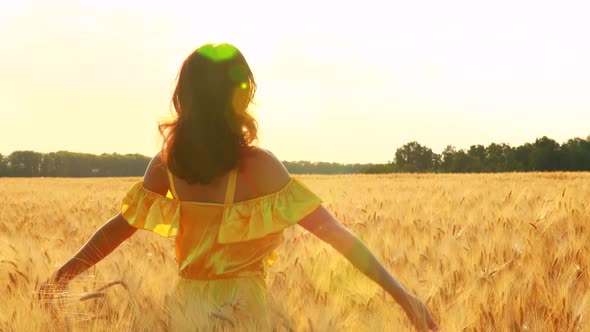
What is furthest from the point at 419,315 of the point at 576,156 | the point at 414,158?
the point at 414,158


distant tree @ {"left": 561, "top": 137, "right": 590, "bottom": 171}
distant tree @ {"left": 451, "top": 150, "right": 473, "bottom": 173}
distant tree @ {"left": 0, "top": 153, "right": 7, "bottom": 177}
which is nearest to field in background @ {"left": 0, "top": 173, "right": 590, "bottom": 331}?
distant tree @ {"left": 561, "top": 137, "right": 590, "bottom": 171}

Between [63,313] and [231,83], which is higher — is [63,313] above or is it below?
below

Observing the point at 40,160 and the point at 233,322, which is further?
the point at 40,160

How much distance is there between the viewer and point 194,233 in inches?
88.8

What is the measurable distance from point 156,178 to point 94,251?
38cm

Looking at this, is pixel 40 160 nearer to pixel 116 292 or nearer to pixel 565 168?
pixel 565 168

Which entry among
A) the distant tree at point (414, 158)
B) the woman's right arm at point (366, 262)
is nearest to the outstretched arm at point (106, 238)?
the woman's right arm at point (366, 262)

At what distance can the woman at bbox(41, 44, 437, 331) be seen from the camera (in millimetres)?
2049

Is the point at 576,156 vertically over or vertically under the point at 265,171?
over

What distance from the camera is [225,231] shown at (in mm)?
2102

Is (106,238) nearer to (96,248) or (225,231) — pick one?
(96,248)

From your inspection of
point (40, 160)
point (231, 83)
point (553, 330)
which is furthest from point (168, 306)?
point (40, 160)

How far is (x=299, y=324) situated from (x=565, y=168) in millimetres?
50195

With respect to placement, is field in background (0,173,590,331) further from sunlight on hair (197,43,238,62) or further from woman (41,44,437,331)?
sunlight on hair (197,43,238,62)
